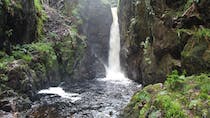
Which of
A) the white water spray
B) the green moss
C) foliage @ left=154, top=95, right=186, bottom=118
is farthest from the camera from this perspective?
the white water spray

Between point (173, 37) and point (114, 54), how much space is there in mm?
15818

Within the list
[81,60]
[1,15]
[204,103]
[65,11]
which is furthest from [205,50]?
[65,11]

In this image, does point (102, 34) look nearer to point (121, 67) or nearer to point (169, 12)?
point (121, 67)

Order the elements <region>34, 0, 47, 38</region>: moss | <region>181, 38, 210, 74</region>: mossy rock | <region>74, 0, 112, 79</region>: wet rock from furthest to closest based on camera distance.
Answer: <region>74, 0, 112, 79</region>: wet rock → <region>34, 0, 47, 38</region>: moss → <region>181, 38, 210, 74</region>: mossy rock

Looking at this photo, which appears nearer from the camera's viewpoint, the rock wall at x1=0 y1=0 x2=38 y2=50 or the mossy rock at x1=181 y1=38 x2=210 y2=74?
the mossy rock at x1=181 y1=38 x2=210 y2=74

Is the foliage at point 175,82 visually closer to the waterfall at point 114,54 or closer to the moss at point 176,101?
the moss at point 176,101

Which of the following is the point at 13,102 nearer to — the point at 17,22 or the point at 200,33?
the point at 17,22

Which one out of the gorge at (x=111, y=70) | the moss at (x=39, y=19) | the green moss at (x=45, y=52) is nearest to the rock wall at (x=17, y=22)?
the gorge at (x=111, y=70)

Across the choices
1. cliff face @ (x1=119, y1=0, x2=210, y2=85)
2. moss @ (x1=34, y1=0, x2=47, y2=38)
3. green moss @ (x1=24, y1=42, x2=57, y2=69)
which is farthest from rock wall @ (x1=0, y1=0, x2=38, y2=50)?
cliff face @ (x1=119, y1=0, x2=210, y2=85)

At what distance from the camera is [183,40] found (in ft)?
41.4

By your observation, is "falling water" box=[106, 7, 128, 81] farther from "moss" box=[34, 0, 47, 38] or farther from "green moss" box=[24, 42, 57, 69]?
"green moss" box=[24, 42, 57, 69]

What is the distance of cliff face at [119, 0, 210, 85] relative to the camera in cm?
1089

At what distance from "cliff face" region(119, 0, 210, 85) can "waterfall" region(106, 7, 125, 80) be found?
6.01 metres

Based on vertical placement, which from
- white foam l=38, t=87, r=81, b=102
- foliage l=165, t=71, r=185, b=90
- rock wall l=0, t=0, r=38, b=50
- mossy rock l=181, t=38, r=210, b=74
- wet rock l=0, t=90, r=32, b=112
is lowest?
white foam l=38, t=87, r=81, b=102
